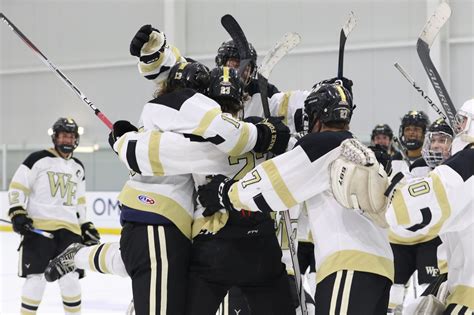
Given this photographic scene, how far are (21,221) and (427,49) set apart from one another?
3.12m

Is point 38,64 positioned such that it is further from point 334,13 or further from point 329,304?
point 329,304

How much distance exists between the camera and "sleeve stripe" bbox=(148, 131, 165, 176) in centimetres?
256

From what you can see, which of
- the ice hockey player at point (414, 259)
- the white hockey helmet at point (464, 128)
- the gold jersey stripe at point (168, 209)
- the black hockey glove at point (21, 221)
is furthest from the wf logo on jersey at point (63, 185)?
the white hockey helmet at point (464, 128)

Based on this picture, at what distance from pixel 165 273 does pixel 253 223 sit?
0.36m

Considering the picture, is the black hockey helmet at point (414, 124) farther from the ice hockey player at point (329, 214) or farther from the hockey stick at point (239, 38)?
the ice hockey player at point (329, 214)

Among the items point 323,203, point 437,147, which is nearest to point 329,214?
point 323,203

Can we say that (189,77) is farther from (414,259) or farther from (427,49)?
(414,259)

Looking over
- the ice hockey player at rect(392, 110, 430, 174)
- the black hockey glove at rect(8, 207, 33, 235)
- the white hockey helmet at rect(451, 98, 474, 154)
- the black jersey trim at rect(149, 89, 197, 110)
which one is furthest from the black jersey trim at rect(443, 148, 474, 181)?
the black hockey glove at rect(8, 207, 33, 235)

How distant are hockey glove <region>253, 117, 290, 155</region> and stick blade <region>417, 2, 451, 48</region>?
658 millimetres

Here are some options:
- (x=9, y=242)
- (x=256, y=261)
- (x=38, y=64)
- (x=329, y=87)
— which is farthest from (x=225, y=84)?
(x=38, y=64)

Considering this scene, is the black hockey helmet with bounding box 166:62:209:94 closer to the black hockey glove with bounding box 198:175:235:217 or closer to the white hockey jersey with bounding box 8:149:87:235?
the black hockey glove with bounding box 198:175:235:217

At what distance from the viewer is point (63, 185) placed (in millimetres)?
5203

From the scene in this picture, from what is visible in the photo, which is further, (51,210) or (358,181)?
(51,210)

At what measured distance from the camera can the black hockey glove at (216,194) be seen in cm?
249
